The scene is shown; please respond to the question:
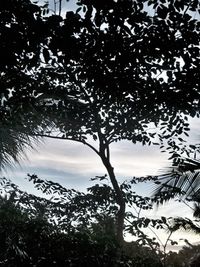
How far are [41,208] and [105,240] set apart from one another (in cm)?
389

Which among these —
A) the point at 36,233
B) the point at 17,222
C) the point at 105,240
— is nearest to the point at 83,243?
the point at 105,240

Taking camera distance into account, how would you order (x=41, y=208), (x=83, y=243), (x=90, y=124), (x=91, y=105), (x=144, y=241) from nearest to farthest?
(x=83, y=243) < (x=91, y=105) < (x=90, y=124) < (x=144, y=241) < (x=41, y=208)

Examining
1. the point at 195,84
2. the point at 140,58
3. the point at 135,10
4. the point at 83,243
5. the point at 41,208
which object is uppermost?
the point at 135,10

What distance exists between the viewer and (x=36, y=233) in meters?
5.19

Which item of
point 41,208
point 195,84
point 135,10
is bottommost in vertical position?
point 41,208

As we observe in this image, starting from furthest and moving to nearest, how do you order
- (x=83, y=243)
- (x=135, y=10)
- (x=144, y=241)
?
(x=144, y=241), (x=83, y=243), (x=135, y=10)

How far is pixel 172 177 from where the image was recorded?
6.07 metres

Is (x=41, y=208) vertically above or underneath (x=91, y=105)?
underneath

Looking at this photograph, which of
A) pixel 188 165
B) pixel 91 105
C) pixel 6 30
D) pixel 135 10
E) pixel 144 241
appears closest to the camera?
pixel 6 30

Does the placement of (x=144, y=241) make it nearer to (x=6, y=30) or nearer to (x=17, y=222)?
(x=17, y=222)

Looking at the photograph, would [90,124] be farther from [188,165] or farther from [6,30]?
[6,30]

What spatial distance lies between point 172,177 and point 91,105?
8.02 ft

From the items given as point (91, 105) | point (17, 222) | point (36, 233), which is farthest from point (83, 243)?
point (91, 105)

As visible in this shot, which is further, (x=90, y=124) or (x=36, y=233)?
(x=90, y=124)
